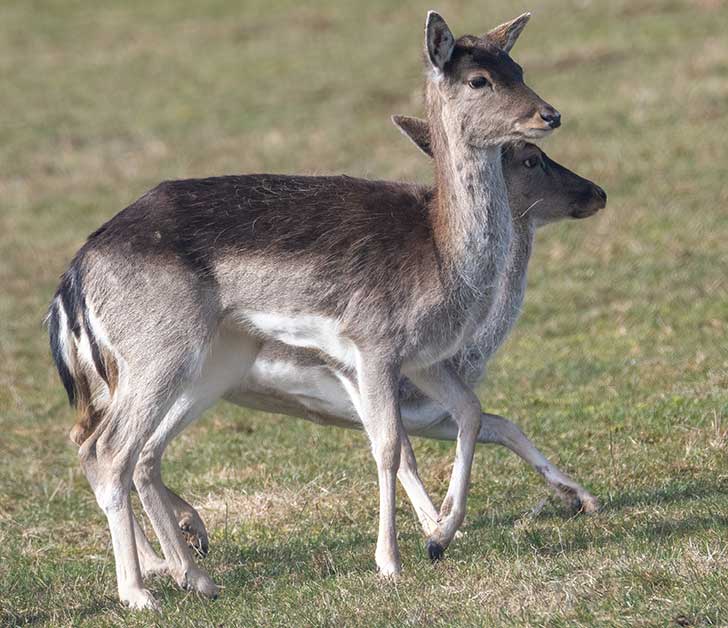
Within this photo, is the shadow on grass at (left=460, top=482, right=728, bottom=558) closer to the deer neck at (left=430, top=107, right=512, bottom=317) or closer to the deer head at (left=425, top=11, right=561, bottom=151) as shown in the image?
the deer neck at (left=430, top=107, right=512, bottom=317)

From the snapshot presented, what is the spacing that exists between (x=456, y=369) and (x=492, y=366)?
3.05 m

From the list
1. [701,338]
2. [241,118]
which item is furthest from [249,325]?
[241,118]

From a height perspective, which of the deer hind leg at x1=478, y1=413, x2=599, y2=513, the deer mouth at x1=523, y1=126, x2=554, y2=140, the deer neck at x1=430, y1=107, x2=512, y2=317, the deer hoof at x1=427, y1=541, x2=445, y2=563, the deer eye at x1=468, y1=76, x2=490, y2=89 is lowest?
the deer hind leg at x1=478, y1=413, x2=599, y2=513

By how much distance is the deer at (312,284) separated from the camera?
6598 millimetres

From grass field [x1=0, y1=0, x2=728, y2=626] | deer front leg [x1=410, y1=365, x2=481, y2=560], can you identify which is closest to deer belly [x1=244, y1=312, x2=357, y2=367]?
deer front leg [x1=410, y1=365, x2=481, y2=560]

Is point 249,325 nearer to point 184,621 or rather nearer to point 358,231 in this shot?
point 358,231

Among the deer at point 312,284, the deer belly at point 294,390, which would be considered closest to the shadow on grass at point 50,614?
the deer at point 312,284

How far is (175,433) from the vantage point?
7.19 metres

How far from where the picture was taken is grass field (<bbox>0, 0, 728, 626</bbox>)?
20.2 ft

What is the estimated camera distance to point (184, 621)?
601 centimetres

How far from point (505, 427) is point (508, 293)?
83 cm

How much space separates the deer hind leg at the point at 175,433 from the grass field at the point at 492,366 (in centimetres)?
13

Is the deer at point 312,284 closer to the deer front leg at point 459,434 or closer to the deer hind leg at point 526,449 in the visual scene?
the deer front leg at point 459,434

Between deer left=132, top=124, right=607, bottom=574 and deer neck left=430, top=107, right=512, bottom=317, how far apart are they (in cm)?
46
